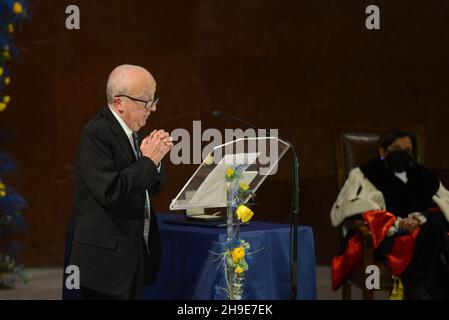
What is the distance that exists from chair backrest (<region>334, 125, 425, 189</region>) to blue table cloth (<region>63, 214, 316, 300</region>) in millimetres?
1567

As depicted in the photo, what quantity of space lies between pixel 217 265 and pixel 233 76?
342cm

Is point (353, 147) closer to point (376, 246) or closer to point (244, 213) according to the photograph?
point (376, 246)

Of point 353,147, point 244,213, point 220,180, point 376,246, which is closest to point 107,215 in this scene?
point 244,213

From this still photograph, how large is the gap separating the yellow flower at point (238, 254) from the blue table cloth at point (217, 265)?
19 centimetres

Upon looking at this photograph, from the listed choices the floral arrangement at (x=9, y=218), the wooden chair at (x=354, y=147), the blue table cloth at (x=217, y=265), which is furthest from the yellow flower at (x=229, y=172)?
the floral arrangement at (x=9, y=218)

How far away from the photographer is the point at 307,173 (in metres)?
6.76

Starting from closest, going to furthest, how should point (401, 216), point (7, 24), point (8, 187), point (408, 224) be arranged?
point (408, 224) < point (401, 216) < point (7, 24) < point (8, 187)

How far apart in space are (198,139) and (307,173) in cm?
94

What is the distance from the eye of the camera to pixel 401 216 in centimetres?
509

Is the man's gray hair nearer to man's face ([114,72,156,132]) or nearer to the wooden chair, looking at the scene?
man's face ([114,72,156,132])

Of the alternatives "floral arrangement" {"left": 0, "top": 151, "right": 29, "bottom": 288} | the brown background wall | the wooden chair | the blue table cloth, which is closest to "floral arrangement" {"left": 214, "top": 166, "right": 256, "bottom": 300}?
the blue table cloth

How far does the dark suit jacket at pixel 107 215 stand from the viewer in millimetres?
2645

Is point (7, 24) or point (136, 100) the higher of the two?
point (7, 24)
